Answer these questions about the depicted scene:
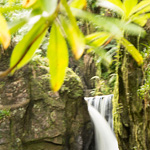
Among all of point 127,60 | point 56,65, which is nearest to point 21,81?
point 127,60

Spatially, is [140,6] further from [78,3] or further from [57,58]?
[57,58]

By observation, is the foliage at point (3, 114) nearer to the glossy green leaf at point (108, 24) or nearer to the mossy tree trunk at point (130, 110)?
the mossy tree trunk at point (130, 110)

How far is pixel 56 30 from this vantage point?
470mm

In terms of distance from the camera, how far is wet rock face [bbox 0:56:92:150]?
14.9 feet

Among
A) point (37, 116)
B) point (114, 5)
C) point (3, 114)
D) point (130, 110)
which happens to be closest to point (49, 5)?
point (114, 5)

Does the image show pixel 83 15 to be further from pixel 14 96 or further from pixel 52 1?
pixel 14 96

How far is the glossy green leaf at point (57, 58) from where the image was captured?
472mm

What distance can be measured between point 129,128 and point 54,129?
5.63 feet

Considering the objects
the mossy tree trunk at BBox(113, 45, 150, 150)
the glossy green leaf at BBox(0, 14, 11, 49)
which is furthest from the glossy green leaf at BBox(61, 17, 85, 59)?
the mossy tree trunk at BBox(113, 45, 150, 150)

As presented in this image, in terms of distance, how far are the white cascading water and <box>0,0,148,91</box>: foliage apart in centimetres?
520

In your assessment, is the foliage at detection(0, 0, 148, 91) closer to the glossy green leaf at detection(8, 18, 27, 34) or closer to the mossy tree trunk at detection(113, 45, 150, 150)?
the glossy green leaf at detection(8, 18, 27, 34)

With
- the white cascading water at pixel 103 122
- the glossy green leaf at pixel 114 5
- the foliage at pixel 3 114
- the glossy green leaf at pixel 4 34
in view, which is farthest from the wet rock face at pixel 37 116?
the glossy green leaf at pixel 4 34

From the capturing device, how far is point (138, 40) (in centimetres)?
347

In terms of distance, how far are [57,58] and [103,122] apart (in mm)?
6021
